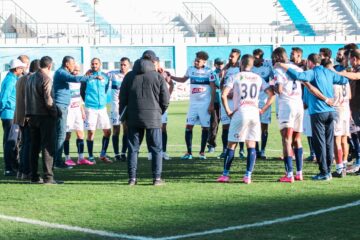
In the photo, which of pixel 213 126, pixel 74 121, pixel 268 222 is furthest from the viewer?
pixel 213 126

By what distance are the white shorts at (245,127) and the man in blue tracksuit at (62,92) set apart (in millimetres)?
3175

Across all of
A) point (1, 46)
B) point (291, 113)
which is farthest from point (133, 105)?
point (1, 46)

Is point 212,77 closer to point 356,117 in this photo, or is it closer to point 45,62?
point 356,117

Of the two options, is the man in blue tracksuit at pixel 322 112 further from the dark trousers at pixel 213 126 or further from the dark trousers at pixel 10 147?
the dark trousers at pixel 213 126

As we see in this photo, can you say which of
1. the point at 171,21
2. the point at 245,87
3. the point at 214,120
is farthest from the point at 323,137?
the point at 171,21

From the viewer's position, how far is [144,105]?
12.1 metres

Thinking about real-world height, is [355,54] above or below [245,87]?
above

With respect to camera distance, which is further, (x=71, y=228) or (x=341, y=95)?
(x=341, y=95)

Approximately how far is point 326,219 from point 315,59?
3940 mm

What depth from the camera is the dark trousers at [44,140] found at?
12562 millimetres

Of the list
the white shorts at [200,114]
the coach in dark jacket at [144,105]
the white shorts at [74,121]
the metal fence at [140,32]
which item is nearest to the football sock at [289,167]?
the coach in dark jacket at [144,105]

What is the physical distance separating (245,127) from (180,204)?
2.28 m

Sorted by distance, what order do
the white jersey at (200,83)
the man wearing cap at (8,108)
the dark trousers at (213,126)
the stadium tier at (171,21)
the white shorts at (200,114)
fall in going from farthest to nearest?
the stadium tier at (171,21), the dark trousers at (213,126), the white shorts at (200,114), the white jersey at (200,83), the man wearing cap at (8,108)

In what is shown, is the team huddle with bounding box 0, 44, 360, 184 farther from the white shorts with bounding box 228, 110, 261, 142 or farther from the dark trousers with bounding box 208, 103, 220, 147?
the dark trousers with bounding box 208, 103, 220, 147
